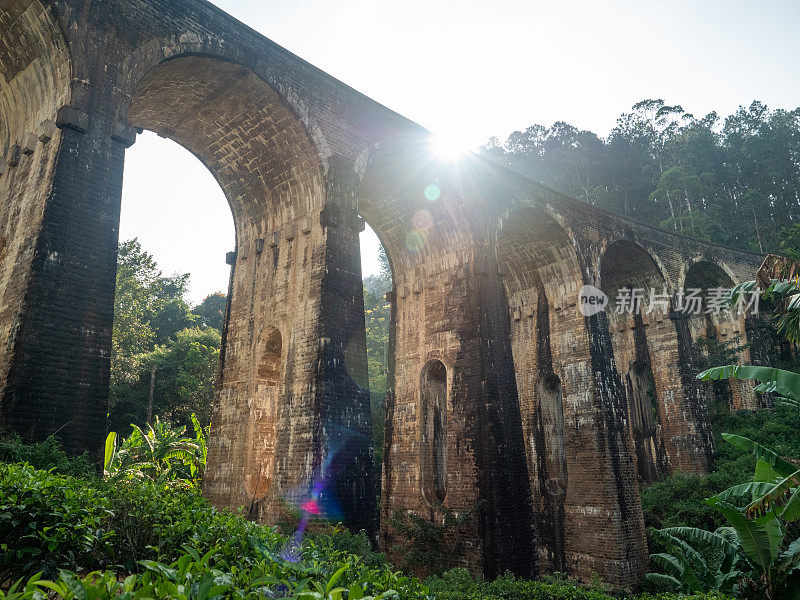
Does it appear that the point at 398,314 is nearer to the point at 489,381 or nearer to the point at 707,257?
the point at 489,381

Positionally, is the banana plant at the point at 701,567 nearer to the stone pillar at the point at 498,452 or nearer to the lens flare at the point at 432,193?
the stone pillar at the point at 498,452

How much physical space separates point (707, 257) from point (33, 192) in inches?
731

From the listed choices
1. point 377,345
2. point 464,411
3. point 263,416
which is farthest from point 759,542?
point 377,345

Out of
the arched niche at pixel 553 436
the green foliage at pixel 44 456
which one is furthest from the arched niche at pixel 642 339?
the green foliage at pixel 44 456

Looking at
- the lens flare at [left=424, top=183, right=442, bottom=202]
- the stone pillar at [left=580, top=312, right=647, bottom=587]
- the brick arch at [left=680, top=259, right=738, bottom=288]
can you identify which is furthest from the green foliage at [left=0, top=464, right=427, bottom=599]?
the brick arch at [left=680, top=259, right=738, bottom=288]

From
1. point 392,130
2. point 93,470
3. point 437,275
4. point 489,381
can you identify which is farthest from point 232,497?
point 392,130

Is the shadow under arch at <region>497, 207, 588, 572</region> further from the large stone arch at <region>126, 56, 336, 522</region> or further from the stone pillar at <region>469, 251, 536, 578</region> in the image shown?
the large stone arch at <region>126, 56, 336, 522</region>

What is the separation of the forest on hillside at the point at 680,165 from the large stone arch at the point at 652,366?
50.9 ft

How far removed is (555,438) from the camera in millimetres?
14852

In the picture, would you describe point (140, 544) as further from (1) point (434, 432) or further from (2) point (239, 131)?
(1) point (434, 432)

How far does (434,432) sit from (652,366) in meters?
8.53

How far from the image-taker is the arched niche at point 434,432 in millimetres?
12320

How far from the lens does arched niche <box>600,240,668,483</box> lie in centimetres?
1716

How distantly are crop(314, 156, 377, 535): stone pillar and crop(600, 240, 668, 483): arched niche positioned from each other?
376 inches
